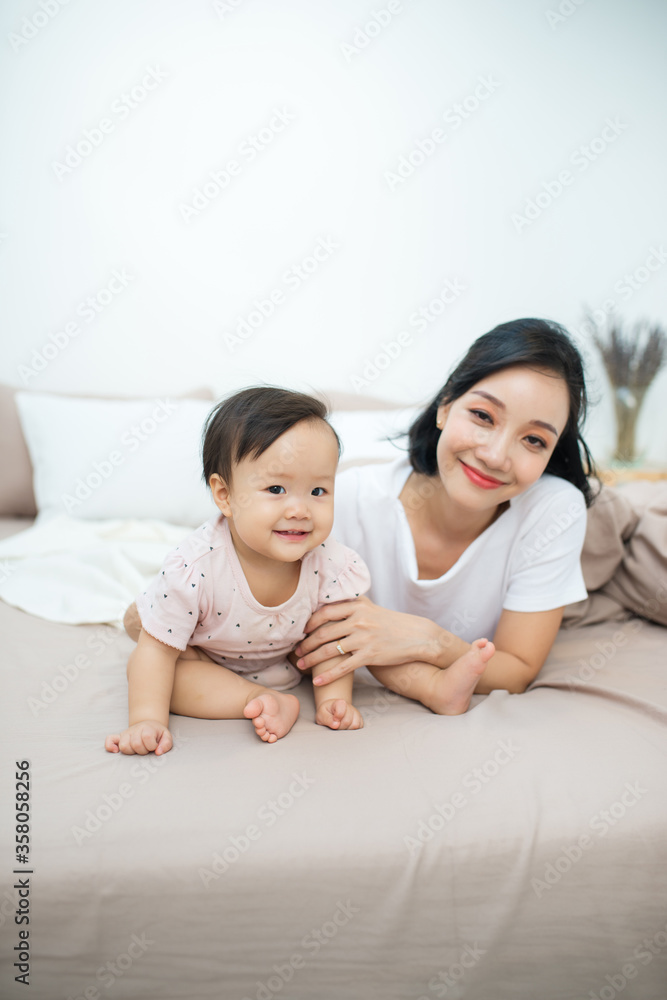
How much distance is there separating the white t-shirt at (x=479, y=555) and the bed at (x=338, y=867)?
328 mm

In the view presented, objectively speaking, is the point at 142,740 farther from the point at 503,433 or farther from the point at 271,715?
the point at 503,433

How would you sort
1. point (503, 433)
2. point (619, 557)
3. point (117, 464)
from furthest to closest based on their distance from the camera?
point (117, 464) → point (619, 557) → point (503, 433)

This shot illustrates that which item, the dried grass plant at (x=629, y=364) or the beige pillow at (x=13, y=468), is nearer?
the beige pillow at (x=13, y=468)

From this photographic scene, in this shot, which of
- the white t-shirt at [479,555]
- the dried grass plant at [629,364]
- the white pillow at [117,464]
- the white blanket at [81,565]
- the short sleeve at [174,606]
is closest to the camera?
the short sleeve at [174,606]

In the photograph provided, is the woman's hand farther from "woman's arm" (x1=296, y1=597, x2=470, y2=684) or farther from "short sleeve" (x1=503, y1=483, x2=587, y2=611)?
"short sleeve" (x1=503, y1=483, x2=587, y2=611)


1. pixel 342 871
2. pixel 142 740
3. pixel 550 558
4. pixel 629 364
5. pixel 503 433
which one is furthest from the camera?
pixel 629 364

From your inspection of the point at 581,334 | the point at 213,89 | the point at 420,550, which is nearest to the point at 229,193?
the point at 213,89

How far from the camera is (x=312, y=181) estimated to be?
2.48m

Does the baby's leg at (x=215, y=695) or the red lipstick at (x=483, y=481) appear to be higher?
the red lipstick at (x=483, y=481)

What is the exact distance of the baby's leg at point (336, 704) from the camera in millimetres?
1000

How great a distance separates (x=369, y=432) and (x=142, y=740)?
4.08ft

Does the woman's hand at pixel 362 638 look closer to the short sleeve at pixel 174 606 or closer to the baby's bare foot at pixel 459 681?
the baby's bare foot at pixel 459 681

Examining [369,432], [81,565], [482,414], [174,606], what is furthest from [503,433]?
[81,565]

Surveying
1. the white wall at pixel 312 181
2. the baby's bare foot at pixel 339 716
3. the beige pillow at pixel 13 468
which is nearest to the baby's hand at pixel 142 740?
the baby's bare foot at pixel 339 716
